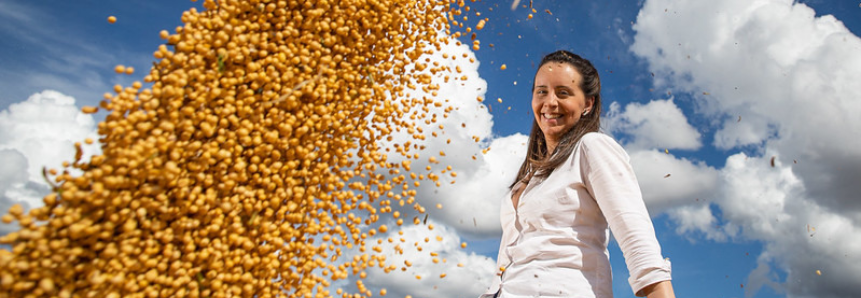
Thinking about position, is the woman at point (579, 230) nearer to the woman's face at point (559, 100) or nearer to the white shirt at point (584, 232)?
the white shirt at point (584, 232)

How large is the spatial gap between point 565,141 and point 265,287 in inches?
50.7

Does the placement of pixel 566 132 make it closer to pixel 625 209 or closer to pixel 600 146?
pixel 600 146

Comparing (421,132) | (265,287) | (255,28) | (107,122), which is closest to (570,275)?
(421,132)

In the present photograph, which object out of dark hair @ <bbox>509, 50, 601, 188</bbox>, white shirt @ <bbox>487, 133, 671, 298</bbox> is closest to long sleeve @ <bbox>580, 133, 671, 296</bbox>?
white shirt @ <bbox>487, 133, 671, 298</bbox>

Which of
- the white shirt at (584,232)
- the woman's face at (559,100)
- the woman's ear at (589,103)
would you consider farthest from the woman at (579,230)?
the woman's ear at (589,103)

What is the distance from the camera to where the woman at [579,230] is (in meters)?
1.57

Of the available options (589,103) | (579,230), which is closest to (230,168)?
(579,230)

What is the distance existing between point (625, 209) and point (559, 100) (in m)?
0.68

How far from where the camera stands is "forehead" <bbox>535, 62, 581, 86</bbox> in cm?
217

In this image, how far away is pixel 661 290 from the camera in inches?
59.2

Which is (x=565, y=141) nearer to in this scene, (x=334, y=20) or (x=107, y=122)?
(x=334, y=20)

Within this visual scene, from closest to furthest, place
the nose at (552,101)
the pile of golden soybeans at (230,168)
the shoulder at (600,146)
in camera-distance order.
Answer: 1. the pile of golden soybeans at (230,168)
2. the shoulder at (600,146)
3. the nose at (552,101)

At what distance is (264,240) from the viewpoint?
1512 millimetres

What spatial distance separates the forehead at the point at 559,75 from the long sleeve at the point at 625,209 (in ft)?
1.56
